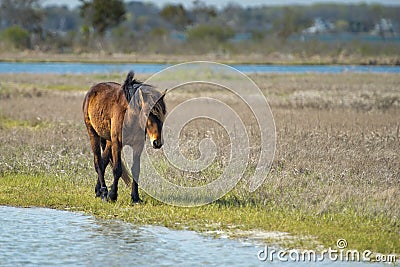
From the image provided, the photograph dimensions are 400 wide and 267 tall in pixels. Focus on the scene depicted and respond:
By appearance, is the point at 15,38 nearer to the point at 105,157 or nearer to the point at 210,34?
the point at 210,34

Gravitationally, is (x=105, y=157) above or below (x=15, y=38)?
below

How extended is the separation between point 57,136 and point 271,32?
81122 mm

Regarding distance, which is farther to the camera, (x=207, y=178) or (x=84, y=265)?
(x=207, y=178)

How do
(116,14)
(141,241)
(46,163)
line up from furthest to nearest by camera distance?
(116,14)
(46,163)
(141,241)

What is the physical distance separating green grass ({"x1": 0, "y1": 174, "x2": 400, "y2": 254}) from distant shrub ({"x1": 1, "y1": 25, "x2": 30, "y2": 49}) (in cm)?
5880

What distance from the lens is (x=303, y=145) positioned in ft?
48.4

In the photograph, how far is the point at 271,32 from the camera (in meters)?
95.5

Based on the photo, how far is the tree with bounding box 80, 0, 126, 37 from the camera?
8056 centimetres

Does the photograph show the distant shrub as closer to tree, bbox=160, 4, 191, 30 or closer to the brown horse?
tree, bbox=160, 4, 191, 30

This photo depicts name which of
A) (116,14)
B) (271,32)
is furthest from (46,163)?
(271,32)

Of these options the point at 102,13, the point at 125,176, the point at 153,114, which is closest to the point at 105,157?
the point at 125,176

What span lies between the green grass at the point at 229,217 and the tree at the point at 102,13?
69027mm

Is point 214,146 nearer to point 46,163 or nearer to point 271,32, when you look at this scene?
point 46,163

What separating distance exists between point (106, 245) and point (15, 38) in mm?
62660
